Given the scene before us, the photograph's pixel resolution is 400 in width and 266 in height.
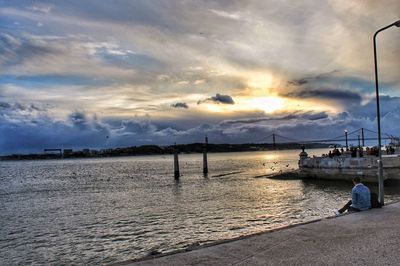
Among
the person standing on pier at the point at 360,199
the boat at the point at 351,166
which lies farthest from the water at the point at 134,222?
the person standing on pier at the point at 360,199

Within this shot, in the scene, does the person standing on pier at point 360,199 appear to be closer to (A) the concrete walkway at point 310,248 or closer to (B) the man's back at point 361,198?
(B) the man's back at point 361,198

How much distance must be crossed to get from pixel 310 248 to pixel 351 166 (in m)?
38.2

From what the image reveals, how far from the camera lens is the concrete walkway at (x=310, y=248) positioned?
28.3 feet

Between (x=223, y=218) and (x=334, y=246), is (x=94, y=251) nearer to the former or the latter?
(x=223, y=218)

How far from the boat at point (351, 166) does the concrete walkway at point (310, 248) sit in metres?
30.4

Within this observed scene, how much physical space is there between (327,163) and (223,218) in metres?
28.3

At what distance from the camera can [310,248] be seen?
9641 mm

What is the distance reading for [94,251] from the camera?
17.4 m

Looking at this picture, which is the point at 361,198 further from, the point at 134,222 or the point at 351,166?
the point at 351,166

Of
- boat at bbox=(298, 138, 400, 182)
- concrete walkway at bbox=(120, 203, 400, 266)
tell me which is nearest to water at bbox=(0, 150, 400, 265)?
boat at bbox=(298, 138, 400, 182)

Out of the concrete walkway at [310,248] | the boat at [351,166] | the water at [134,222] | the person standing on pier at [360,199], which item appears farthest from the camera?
the boat at [351,166]

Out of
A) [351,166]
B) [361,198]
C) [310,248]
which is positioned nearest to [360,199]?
[361,198]

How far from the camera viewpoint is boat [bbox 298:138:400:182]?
40.1 m

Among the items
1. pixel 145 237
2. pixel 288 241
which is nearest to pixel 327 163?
pixel 145 237
